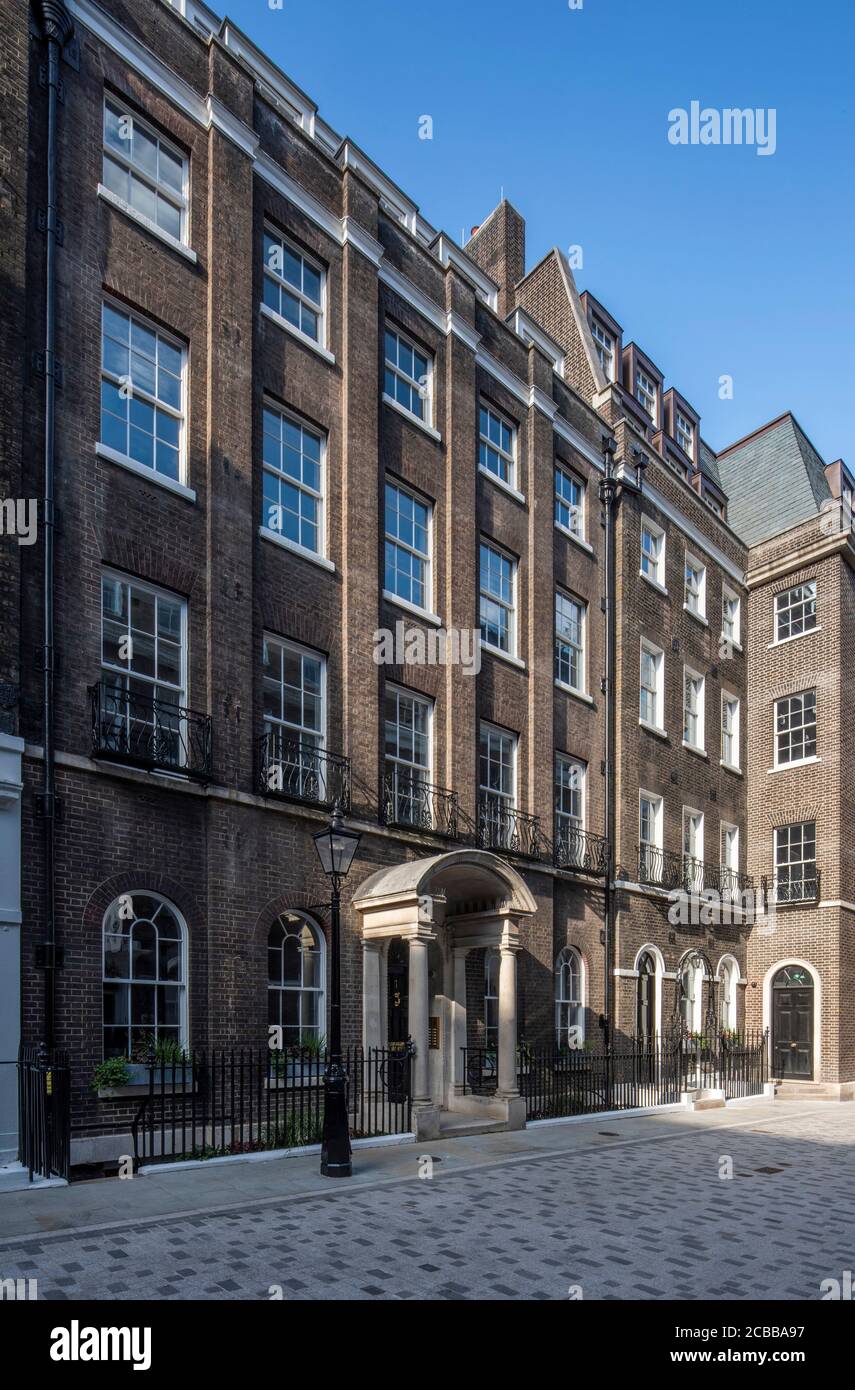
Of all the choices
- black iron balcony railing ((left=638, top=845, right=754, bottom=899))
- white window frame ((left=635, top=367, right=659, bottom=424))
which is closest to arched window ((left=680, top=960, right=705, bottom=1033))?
black iron balcony railing ((left=638, top=845, right=754, bottom=899))

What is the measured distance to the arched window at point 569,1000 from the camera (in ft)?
67.4

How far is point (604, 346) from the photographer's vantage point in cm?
2795

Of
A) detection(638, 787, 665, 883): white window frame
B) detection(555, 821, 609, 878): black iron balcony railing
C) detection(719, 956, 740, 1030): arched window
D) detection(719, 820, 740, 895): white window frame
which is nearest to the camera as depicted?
detection(555, 821, 609, 878): black iron balcony railing

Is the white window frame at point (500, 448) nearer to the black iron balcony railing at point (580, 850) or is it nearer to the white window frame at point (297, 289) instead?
the white window frame at point (297, 289)

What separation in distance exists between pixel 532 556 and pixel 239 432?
8.01 meters

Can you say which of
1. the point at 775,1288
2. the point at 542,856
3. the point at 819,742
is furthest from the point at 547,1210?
the point at 819,742

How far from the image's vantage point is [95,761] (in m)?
12.4

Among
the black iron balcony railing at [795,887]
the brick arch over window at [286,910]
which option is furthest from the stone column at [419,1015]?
the black iron balcony railing at [795,887]

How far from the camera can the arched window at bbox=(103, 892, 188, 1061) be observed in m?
12.4

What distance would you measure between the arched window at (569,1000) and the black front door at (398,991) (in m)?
4.36

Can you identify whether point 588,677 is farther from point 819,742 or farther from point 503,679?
point 819,742

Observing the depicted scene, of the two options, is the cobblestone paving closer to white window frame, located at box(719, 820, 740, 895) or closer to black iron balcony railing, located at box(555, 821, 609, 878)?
black iron balcony railing, located at box(555, 821, 609, 878)

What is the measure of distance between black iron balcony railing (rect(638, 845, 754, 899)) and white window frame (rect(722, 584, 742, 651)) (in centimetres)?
636

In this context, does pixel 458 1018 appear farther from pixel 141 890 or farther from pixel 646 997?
pixel 646 997
